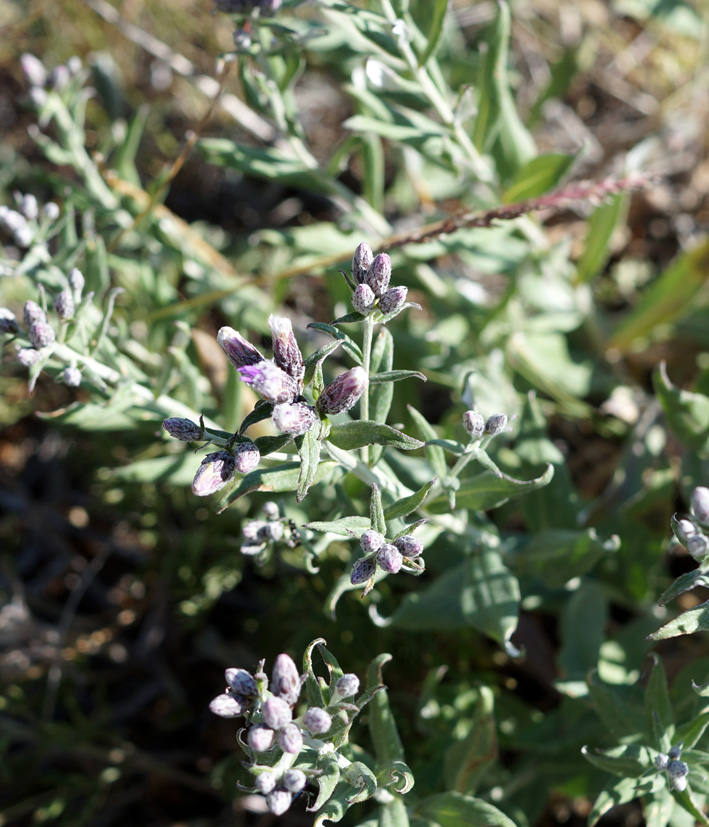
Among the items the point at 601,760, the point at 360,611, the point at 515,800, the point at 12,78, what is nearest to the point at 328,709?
the point at 601,760

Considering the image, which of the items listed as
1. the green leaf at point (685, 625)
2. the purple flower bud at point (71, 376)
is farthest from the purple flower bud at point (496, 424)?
the purple flower bud at point (71, 376)

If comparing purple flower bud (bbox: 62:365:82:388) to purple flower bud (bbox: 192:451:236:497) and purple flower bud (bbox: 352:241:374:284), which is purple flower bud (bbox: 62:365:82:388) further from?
purple flower bud (bbox: 352:241:374:284)

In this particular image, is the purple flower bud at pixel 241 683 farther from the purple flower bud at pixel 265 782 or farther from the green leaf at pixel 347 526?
the green leaf at pixel 347 526

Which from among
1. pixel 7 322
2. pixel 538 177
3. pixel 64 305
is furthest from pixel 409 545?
pixel 538 177

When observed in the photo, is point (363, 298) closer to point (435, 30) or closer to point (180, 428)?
point (180, 428)

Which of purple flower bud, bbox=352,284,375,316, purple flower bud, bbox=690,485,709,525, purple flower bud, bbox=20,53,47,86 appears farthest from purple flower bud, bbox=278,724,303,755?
purple flower bud, bbox=20,53,47,86

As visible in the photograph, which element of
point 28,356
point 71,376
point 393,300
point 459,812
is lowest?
point 459,812
